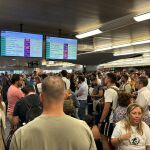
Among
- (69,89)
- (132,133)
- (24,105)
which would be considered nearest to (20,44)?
(69,89)

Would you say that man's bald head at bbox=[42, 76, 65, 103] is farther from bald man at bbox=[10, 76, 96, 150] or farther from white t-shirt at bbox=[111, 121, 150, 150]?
white t-shirt at bbox=[111, 121, 150, 150]

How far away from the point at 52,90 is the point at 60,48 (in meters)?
7.24

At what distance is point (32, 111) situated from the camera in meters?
4.36

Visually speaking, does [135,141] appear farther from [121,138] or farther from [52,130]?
[52,130]

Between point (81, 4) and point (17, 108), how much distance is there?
3642 mm

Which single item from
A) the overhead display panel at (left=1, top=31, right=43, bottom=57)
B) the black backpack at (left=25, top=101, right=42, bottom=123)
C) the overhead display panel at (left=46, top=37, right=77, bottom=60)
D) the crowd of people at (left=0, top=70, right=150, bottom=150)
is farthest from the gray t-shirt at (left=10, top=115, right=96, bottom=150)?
the overhead display panel at (left=46, top=37, right=77, bottom=60)

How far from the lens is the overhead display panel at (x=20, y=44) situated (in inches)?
319

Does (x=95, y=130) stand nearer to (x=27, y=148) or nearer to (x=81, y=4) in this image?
(x=27, y=148)

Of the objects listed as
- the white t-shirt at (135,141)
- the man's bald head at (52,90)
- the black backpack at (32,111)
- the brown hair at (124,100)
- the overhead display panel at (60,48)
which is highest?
the overhead display panel at (60,48)

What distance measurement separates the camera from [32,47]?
8602mm

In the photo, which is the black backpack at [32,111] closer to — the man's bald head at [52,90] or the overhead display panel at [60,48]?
the man's bald head at [52,90]

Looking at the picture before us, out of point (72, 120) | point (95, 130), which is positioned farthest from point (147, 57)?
point (72, 120)

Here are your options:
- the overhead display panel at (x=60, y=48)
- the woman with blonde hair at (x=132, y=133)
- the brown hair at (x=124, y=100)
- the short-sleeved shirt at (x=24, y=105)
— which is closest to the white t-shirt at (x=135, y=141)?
the woman with blonde hair at (x=132, y=133)

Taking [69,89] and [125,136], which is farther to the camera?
[69,89]
